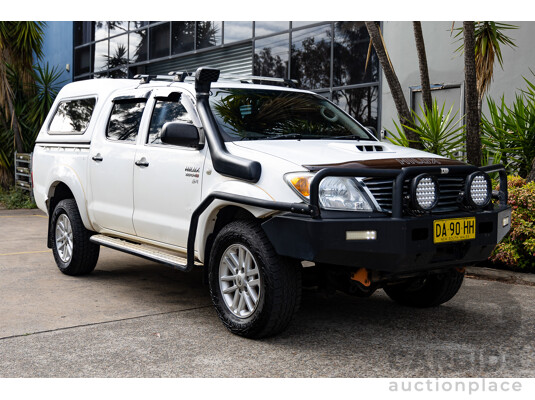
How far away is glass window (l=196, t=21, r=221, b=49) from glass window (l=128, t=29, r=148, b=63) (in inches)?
106

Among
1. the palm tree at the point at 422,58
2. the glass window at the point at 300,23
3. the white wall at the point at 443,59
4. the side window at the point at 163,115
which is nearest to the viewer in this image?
the side window at the point at 163,115

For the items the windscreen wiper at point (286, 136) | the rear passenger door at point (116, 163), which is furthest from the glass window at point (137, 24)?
the windscreen wiper at point (286, 136)

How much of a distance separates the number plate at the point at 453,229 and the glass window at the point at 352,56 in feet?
25.7

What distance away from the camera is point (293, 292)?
4.24 m

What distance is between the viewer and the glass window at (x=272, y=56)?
1377cm

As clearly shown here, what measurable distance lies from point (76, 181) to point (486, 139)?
5.04m

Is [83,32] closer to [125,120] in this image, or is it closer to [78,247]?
[78,247]

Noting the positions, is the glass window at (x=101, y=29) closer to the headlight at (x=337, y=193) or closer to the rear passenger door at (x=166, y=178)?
the rear passenger door at (x=166, y=178)

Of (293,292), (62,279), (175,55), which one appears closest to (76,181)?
(62,279)

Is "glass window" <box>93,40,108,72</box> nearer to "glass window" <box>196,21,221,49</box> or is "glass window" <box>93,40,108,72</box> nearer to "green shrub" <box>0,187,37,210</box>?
"glass window" <box>196,21,221,49</box>

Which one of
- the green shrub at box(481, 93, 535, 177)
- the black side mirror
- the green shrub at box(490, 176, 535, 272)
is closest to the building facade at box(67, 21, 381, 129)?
the green shrub at box(481, 93, 535, 177)

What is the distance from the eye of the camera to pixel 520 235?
682 cm
